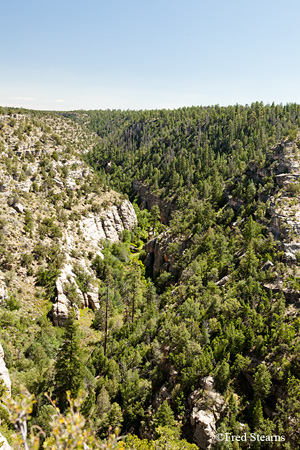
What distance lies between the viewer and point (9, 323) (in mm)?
44312

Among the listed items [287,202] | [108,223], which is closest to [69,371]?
[287,202]

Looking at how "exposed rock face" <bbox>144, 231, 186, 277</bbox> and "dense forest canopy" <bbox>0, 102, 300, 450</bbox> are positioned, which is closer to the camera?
"dense forest canopy" <bbox>0, 102, 300, 450</bbox>

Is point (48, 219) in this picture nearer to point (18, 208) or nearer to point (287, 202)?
point (18, 208)

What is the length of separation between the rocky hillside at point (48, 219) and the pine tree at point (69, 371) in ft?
61.4

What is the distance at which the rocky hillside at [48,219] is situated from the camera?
55938mm

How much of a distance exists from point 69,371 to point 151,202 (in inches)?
4083

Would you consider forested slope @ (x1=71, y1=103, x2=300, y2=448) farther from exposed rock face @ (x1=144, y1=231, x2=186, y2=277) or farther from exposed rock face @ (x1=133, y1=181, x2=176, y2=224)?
exposed rock face @ (x1=133, y1=181, x2=176, y2=224)

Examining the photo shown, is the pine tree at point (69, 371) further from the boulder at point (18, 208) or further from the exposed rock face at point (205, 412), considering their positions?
the boulder at point (18, 208)

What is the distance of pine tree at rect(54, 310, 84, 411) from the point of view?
33688 mm

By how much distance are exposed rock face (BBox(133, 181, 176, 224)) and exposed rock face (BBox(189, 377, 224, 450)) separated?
87626mm

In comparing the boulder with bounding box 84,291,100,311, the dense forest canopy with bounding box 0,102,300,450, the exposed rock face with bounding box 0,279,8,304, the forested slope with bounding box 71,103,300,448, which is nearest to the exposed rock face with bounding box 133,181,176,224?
the forested slope with bounding box 71,103,300,448

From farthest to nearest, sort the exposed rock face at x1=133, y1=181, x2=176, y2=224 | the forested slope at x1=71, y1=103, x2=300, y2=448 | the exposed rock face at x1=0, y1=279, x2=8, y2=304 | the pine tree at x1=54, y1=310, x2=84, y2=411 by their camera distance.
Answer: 1. the exposed rock face at x1=133, y1=181, x2=176, y2=224
2. the exposed rock face at x1=0, y1=279, x2=8, y2=304
3. the pine tree at x1=54, y1=310, x2=84, y2=411
4. the forested slope at x1=71, y1=103, x2=300, y2=448

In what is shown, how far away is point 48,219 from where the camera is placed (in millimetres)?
70125

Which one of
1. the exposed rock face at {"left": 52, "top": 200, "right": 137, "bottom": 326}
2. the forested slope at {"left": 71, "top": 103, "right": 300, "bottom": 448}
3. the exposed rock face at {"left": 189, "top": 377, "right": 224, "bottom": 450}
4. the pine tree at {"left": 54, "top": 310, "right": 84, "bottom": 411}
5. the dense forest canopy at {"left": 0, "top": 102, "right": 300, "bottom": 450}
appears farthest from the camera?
the exposed rock face at {"left": 52, "top": 200, "right": 137, "bottom": 326}
